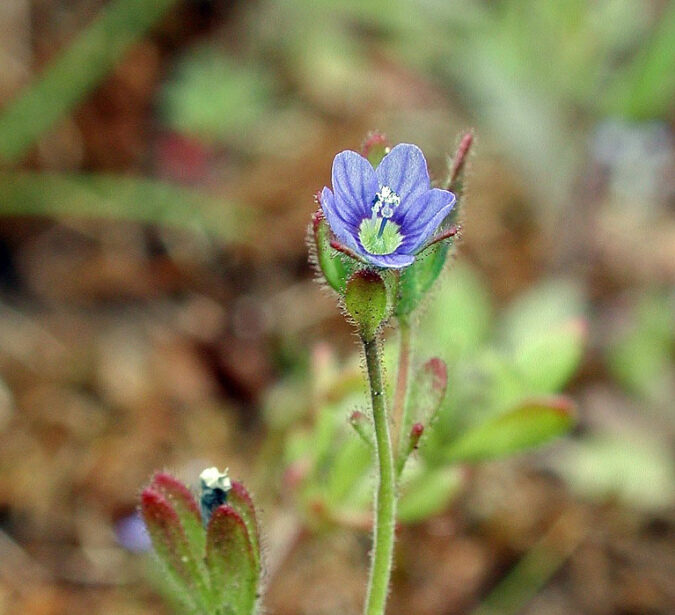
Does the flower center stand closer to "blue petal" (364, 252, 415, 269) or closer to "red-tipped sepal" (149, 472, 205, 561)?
"blue petal" (364, 252, 415, 269)

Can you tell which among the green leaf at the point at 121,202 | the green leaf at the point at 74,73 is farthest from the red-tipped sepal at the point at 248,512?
the green leaf at the point at 74,73

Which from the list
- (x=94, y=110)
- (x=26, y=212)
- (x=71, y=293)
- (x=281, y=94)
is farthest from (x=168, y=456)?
(x=281, y=94)

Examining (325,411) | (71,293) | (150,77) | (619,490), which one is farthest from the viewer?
(150,77)

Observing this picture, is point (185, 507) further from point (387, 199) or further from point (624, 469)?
point (624, 469)

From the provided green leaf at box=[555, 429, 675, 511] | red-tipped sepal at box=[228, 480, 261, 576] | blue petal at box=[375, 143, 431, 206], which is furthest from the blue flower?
green leaf at box=[555, 429, 675, 511]

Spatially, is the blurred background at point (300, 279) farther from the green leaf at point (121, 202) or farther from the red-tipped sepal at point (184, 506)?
the red-tipped sepal at point (184, 506)

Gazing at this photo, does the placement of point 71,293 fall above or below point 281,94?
below

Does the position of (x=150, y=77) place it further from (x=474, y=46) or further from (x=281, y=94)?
(x=474, y=46)
